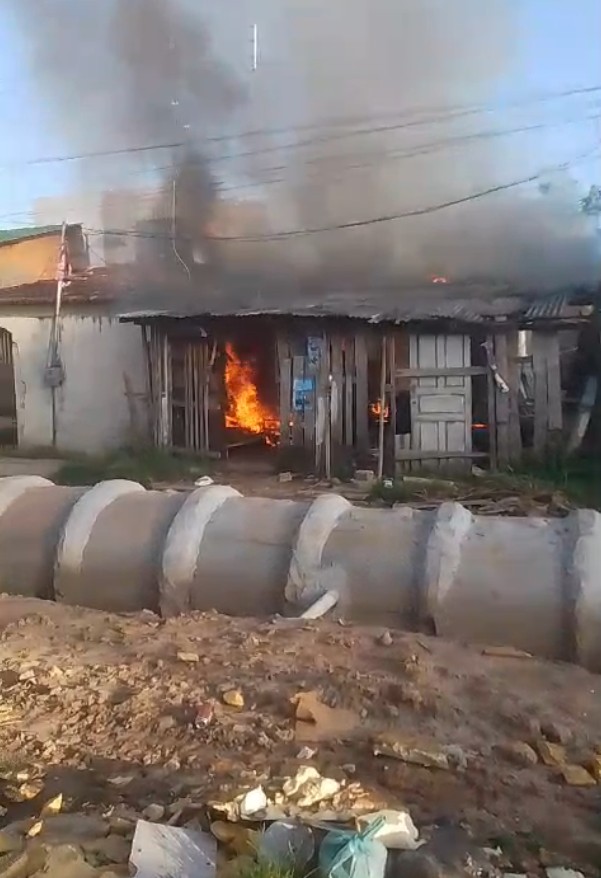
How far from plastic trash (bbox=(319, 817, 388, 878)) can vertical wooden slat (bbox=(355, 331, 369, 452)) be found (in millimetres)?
7783

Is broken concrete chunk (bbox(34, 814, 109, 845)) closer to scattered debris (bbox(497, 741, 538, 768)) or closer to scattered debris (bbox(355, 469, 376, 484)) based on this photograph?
scattered debris (bbox(497, 741, 538, 768))

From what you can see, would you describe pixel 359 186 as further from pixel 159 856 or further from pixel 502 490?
pixel 159 856

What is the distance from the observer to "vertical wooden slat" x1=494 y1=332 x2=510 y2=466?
9.16 meters

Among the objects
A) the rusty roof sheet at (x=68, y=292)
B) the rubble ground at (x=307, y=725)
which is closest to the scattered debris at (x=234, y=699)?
the rubble ground at (x=307, y=725)

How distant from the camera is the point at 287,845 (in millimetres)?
1955

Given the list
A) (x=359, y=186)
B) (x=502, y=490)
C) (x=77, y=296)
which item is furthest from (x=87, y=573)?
(x=359, y=186)

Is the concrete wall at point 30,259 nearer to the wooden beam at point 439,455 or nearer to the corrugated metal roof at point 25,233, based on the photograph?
the corrugated metal roof at point 25,233

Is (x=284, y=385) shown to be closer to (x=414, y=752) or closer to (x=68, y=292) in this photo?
(x=68, y=292)

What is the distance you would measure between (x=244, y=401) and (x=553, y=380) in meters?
4.18

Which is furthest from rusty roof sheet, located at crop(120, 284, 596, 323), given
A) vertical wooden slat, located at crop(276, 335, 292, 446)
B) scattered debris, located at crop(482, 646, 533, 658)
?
scattered debris, located at crop(482, 646, 533, 658)

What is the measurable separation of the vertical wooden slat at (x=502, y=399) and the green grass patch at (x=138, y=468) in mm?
3095

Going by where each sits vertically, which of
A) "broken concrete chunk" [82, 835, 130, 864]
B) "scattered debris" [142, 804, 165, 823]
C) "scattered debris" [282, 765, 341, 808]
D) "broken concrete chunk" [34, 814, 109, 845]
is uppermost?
"scattered debris" [282, 765, 341, 808]

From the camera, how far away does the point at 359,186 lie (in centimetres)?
1838

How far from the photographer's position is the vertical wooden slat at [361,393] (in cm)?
968
